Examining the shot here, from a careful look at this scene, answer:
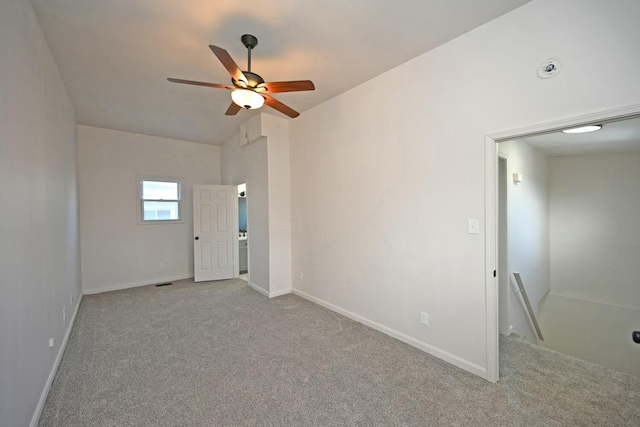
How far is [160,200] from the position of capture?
539cm

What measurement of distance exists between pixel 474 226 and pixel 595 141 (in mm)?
3040

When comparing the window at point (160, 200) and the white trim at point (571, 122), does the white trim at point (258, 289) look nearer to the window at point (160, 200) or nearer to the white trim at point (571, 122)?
the window at point (160, 200)

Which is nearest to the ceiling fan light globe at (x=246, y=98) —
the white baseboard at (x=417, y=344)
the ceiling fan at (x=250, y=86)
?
the ceiling fan at (x=250, y=86)

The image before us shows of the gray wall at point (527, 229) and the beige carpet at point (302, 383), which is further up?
the gray wall at point (527, 229)

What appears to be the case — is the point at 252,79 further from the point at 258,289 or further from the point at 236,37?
the point at 258,289

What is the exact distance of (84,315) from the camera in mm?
3611

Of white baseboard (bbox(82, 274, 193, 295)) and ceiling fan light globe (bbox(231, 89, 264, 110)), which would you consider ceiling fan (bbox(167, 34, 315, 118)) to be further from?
white baseboard (bbox(82, 274, 193, 295))

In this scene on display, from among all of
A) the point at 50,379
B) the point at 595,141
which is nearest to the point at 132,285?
the point at 50,379

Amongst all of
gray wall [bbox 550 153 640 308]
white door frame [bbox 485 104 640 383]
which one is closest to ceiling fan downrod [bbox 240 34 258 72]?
white door frame [bbox 485 104 640 383]

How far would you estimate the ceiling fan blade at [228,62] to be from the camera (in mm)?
1762

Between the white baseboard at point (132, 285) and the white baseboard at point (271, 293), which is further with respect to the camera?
the white baseboard at point (132, 285)

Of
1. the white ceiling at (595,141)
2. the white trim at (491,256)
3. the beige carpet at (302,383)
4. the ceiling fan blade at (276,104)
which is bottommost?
the beige carpet at (302,383)

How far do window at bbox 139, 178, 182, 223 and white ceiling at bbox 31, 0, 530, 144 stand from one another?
2.10 metres

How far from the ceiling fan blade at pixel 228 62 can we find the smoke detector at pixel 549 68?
87.4 inches
